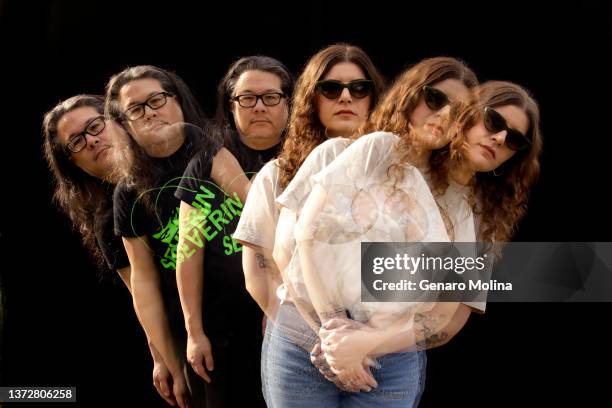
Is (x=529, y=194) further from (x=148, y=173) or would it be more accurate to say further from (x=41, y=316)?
(x=41, y=316)

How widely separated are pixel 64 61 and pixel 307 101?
32.0 inches

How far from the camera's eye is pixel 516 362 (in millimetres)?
2217

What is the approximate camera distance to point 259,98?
2203mm

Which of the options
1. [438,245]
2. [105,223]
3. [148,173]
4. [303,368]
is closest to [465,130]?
[438,245]

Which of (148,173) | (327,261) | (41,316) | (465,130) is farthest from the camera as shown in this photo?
(41,316)

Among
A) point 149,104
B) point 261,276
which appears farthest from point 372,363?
point 149,104

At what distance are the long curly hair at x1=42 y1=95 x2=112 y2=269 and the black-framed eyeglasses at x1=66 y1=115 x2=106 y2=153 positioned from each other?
0.04m

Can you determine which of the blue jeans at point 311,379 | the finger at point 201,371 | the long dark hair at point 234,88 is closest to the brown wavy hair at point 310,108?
the long dark hair at point 234,88

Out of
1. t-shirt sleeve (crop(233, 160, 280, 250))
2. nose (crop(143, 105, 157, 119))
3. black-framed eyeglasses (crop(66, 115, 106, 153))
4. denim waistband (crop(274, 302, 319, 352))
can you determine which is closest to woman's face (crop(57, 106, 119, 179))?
black-framed eyeglasses (crop(66, 115, 106, 153))

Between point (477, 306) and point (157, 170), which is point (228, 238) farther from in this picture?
point (477, 306)

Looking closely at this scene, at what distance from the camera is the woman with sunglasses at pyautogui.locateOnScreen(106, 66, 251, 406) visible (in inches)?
88.5

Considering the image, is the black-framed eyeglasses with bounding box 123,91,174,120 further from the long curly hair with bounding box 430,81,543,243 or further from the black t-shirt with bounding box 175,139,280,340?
the long curly hair with bounding box 430,81,543,243

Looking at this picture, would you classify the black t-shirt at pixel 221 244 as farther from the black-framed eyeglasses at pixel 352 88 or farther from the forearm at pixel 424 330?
the forearm at pixel 424 330

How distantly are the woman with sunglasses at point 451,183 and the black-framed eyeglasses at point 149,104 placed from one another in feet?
2.23
